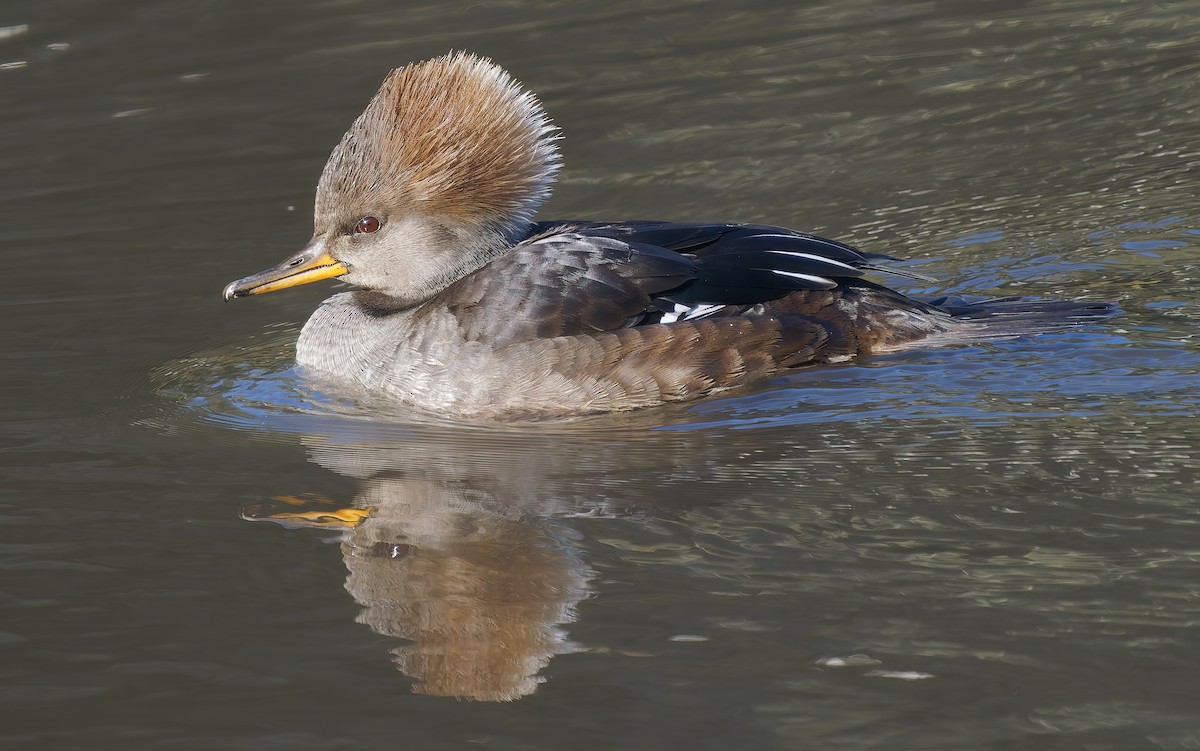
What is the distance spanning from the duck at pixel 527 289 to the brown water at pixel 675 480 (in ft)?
0.73

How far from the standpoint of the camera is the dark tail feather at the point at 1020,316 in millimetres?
6617

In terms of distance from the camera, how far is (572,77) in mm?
12055

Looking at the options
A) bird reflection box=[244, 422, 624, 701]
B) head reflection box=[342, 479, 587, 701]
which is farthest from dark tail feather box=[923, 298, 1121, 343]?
head reflection box=[342, 479, 587, 701]

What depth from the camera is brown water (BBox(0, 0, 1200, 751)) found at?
12.3 feet

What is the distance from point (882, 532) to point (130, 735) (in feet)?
7.77

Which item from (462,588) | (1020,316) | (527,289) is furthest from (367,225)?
(1020,316)

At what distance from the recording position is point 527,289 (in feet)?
21.2

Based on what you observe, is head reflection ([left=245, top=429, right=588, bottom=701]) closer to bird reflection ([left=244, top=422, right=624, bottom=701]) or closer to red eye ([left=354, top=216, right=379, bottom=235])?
bird reflection ([left=244, top=422, right=624, bottom=701])

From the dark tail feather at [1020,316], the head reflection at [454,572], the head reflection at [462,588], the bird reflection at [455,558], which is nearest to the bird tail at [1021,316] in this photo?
the dark tail feather at [1020,316]

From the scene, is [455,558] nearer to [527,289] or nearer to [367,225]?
[527,289]

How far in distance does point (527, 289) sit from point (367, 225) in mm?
1028

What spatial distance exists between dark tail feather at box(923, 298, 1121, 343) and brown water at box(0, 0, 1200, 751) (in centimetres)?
9

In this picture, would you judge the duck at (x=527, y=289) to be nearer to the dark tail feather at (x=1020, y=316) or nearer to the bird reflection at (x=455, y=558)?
the dark tail feather at (x=1020, y=316)

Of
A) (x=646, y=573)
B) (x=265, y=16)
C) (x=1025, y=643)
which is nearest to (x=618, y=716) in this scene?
(x=646, y=573)
